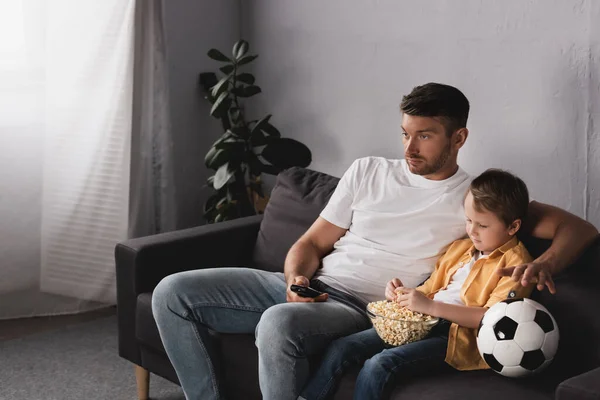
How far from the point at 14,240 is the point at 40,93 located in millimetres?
608

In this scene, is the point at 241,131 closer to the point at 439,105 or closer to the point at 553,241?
the point at 439,105

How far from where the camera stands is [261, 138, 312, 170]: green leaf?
11.2 ft

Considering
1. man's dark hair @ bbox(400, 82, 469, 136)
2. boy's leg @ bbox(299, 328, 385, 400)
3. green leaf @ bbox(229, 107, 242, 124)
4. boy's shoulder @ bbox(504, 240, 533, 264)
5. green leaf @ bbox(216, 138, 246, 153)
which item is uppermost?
man's dark hair @ bbox(400, 82, 469, 136)

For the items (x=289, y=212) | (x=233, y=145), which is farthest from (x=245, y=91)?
(x=289, y=212)

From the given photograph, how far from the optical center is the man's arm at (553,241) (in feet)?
6.72

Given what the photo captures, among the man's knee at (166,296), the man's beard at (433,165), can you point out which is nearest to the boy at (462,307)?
the man's beard at (433,165)

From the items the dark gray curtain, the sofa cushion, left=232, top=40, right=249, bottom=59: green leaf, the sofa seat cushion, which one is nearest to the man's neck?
the sofa cushion

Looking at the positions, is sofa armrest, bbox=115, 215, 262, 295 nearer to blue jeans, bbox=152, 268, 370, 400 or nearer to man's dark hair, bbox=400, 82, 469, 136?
blue jeans, bbox=152, 268, 370, 400

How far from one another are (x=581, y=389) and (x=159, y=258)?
1.52 metres

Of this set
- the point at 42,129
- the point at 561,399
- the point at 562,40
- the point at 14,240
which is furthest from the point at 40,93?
the point at 561,399

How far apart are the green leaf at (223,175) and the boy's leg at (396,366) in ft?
4.73

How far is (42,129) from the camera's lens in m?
3.52

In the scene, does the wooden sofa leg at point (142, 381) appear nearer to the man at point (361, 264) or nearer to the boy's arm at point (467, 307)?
the man at point (361, 264)

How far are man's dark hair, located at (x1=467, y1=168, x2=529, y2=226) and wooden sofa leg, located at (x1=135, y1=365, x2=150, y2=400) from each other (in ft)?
4.25
